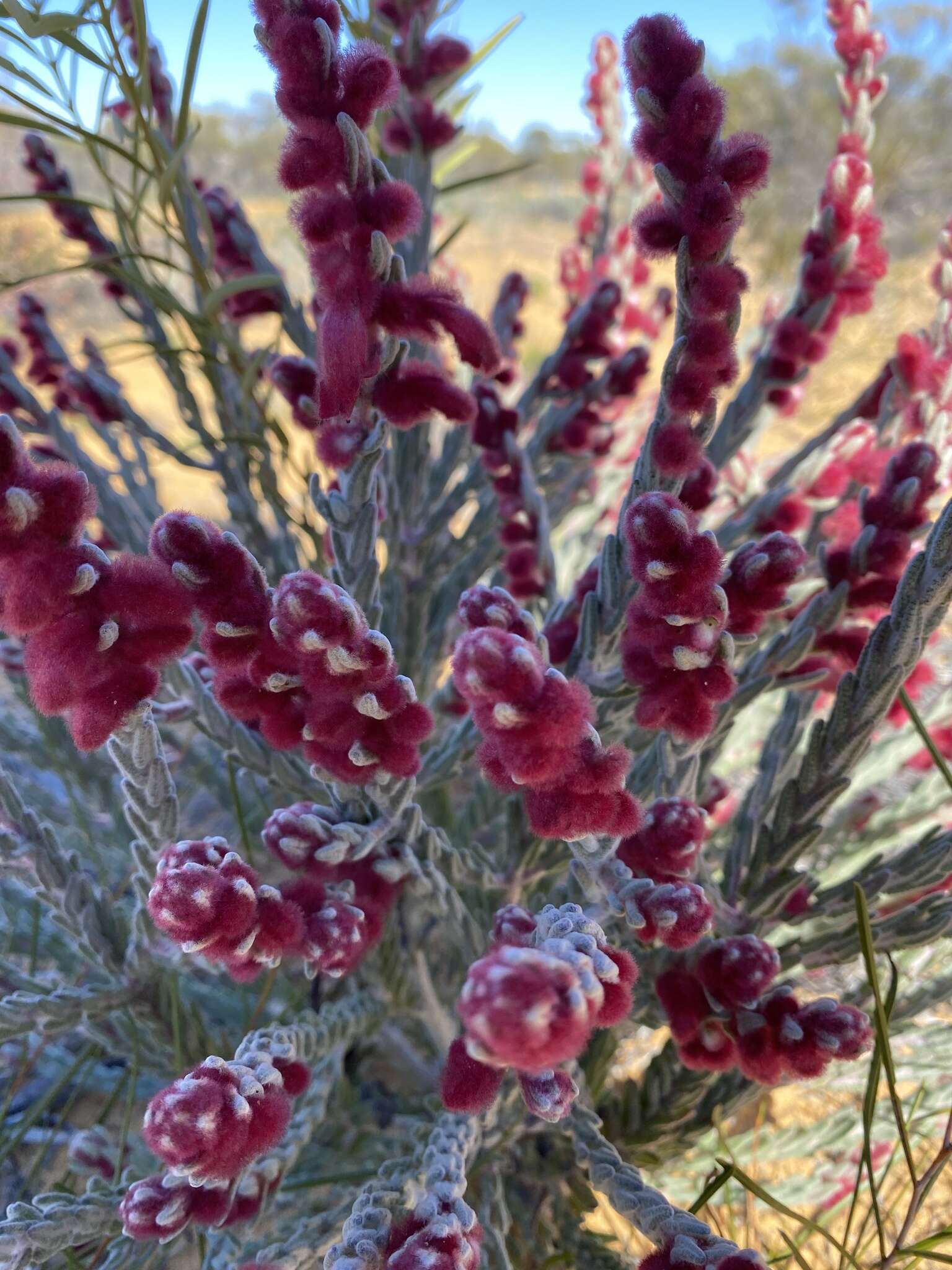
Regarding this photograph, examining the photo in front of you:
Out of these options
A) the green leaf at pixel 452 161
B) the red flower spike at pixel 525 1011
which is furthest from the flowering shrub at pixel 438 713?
the green leaf at pixel 452 161

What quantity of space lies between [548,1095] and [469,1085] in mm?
58

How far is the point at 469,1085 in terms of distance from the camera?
499 millimetres

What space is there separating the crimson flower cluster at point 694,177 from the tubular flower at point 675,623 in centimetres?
15

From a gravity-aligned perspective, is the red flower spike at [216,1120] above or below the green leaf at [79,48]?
below

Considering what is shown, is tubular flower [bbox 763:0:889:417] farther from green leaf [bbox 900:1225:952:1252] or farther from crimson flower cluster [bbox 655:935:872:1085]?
green leaf [bbox 900:1225:952:1252]

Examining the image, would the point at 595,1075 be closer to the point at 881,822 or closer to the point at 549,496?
the point at 881,822

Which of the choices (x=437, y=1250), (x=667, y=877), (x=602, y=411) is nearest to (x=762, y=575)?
(x=667, y=877)

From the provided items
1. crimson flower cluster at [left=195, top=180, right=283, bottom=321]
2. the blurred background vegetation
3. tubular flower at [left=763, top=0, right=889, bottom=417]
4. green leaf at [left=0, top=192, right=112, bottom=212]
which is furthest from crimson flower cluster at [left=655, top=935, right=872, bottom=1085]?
the blurred background vegetation

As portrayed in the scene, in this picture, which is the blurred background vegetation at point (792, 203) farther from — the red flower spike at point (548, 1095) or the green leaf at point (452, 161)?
the red flower spike at point (548, 1095)

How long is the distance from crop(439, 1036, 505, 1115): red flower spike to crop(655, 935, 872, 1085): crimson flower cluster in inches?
7.6

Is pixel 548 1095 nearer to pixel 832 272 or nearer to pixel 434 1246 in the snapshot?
pixel 434 1246

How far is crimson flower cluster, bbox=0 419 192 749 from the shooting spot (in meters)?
0.41

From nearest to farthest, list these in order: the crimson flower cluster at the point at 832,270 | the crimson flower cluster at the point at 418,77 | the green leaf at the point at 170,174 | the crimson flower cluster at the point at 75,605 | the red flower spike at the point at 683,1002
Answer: the crimson flower cluster at the point at 75,605, the red flower spike at the point at 683,1002, the green leaf at the point at 170,174, the crimson flower cluster at the point at 832,270, the crimson flower cluster at the point at 418,77

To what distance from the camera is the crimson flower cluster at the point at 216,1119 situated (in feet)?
1.42
